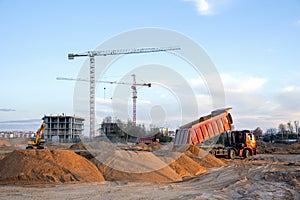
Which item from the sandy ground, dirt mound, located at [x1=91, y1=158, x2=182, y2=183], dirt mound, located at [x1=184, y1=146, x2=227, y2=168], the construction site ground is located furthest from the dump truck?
the sandy ground

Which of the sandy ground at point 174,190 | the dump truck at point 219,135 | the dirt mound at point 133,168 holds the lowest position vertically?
the sandy ground at point 174,190

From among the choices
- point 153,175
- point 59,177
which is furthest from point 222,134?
point 59,177

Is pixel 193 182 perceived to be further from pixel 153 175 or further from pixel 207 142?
pixel 207 142

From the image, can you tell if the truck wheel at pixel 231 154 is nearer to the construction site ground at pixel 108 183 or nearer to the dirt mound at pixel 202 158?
the dirt mound at pixel 202 158

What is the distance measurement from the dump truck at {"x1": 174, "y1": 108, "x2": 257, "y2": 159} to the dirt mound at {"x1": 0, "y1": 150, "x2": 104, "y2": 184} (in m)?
9.92

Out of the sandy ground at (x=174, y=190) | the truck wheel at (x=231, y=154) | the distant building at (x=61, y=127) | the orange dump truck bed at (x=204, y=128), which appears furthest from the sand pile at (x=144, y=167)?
the distant building at (x=61, y=127)

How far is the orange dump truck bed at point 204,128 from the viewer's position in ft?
81.5

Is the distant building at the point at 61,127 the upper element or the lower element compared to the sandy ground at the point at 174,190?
upper

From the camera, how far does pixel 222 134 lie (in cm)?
2872

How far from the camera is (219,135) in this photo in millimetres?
27672

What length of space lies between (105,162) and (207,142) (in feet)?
36.0

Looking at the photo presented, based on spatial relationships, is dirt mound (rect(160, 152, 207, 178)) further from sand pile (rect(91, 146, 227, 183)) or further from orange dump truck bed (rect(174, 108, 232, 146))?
orange dump truck bed (rect(174, 108, 232, 146))

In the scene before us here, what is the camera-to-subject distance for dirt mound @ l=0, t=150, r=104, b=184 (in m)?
14.9

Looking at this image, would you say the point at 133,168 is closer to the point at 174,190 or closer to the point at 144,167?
the point at 144,167
